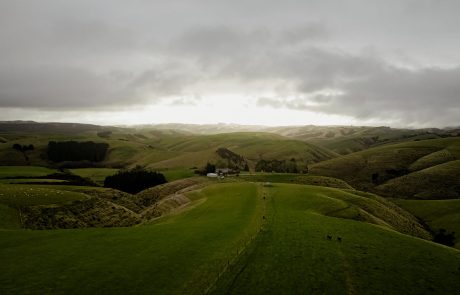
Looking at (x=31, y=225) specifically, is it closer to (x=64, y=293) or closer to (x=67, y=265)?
(x=67, y=265)

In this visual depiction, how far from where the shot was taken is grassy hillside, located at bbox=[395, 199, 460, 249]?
339 ft

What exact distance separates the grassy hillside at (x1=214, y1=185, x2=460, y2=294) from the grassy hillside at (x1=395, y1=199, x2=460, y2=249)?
188 feet

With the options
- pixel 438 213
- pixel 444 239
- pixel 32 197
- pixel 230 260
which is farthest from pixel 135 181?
pixel 230 260

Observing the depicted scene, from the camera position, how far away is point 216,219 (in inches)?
2293

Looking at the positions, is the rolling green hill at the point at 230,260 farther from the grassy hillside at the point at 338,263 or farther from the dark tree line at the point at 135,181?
the dark tree line at the point at 135,181

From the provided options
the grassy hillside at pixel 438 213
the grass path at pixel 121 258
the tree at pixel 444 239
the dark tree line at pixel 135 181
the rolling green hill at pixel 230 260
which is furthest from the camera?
the dark tree line at pixel 135 181

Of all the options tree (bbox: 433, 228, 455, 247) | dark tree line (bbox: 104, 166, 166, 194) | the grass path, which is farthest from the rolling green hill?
dark tree line (bbox: 104, 166, 166, 194)

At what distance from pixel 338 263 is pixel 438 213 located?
95611mm

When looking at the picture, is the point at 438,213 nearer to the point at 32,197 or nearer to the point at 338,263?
the point at 338,263

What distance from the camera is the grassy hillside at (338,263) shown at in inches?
1256

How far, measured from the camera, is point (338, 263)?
1495 inches

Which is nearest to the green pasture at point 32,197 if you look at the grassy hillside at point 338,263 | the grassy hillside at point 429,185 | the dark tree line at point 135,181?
the grassy hillside at point 338,263

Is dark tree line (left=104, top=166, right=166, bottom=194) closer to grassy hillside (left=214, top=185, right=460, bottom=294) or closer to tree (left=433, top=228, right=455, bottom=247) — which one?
tree (left=433, top=228, right=455, bottom=247)

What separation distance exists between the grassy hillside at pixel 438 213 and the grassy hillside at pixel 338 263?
2250 inches
